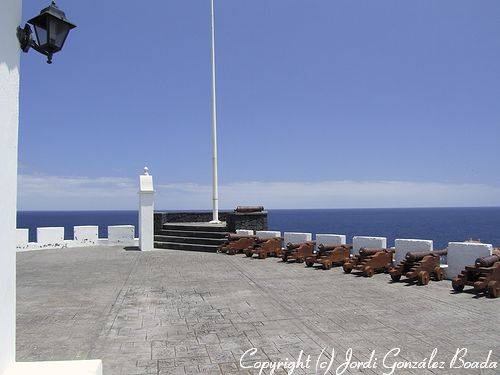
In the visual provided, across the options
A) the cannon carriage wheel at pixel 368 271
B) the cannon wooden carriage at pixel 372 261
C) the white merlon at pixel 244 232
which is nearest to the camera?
the cannon carriage wheel at pixel 368 271

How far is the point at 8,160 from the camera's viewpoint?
3.02 metres

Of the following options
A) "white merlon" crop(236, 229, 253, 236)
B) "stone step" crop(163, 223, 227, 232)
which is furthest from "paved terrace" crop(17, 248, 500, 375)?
"stone step" crop(163, 223, 227, 232)

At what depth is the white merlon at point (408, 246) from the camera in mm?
10438

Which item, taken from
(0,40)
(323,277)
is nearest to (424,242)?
(323,277)

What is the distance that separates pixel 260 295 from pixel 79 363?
521cm

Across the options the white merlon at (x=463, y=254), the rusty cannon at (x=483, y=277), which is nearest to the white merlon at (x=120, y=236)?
the white merlon at (x=463, y=254)

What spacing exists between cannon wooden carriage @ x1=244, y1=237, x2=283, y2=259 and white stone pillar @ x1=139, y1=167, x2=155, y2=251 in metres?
4.58

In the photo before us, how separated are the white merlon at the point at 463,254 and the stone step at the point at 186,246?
27.5 ft

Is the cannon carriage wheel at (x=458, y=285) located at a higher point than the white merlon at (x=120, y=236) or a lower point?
lower

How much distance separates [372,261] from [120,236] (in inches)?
480

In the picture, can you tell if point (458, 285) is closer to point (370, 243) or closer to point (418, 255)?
point (418, 255)

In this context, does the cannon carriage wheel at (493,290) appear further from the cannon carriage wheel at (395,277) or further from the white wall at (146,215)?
the white wall at (146,215)

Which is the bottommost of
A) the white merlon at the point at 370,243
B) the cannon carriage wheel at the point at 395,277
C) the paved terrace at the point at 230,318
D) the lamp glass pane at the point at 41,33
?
the paved terrace at the point at 230,318

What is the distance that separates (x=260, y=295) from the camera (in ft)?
27.4
